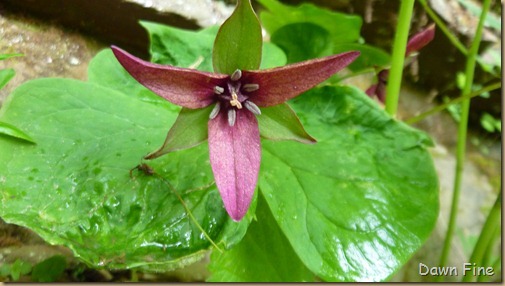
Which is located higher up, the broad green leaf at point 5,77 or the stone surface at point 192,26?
the broad green leaf at point 5,77

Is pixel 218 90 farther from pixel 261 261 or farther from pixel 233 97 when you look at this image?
pixel 261 261

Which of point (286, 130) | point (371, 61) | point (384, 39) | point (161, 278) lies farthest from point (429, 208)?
point (384, 39)

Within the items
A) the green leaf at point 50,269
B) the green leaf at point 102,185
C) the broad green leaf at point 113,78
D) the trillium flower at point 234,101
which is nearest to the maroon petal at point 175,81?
the trillium flower at point 234,101

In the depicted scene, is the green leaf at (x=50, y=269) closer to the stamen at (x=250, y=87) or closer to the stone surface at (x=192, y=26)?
the stone surface at (x=192, y=26)

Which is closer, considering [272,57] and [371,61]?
[272,57]

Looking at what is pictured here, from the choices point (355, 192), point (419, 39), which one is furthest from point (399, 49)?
point (355, 192)

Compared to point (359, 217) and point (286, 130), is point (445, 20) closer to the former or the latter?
point (359, 217)
